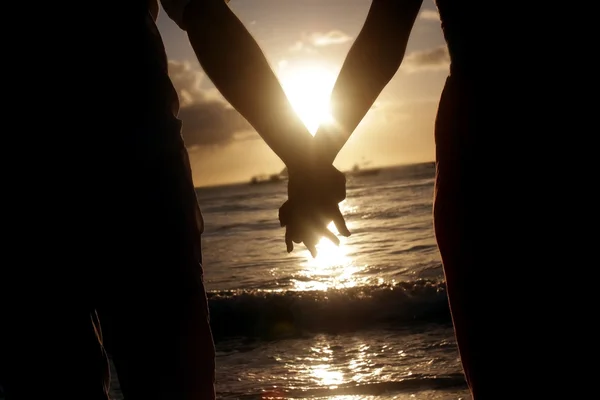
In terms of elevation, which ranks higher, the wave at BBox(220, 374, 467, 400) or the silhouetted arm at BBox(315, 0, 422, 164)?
the silhouetted arm at BBox(315, 0, 422, 164)

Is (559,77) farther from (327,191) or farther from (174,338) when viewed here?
(174,338)

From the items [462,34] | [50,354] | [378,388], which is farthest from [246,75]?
[378,388]

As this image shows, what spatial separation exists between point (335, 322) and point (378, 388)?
2918mm

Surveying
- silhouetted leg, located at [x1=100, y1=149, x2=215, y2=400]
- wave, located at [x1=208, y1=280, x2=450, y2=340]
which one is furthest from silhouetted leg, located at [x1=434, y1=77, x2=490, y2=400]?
wave, located at [x1=208, y1=280, x2=450, y2=340]

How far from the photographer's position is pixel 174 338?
5.50 feet

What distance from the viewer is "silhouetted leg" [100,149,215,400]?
1.63m

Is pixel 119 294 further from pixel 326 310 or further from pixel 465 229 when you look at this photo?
pixel 326 310

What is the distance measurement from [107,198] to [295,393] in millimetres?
3400

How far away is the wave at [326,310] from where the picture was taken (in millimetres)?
7367

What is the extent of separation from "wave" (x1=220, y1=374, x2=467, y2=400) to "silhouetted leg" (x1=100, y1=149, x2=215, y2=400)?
9.98 feet

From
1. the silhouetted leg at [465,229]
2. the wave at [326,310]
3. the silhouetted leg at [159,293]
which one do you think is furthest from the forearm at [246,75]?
the wave at [326,310]

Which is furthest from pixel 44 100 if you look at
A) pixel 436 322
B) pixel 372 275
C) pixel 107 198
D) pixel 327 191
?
pixel 372 275

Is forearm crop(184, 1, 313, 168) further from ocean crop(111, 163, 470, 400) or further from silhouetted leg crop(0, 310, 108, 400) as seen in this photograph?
silhouetted leg crop(0, 310, 108, 400)

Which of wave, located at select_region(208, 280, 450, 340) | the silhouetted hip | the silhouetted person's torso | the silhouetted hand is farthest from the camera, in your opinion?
wave, located at select_region(208, 280, 450, 340)
